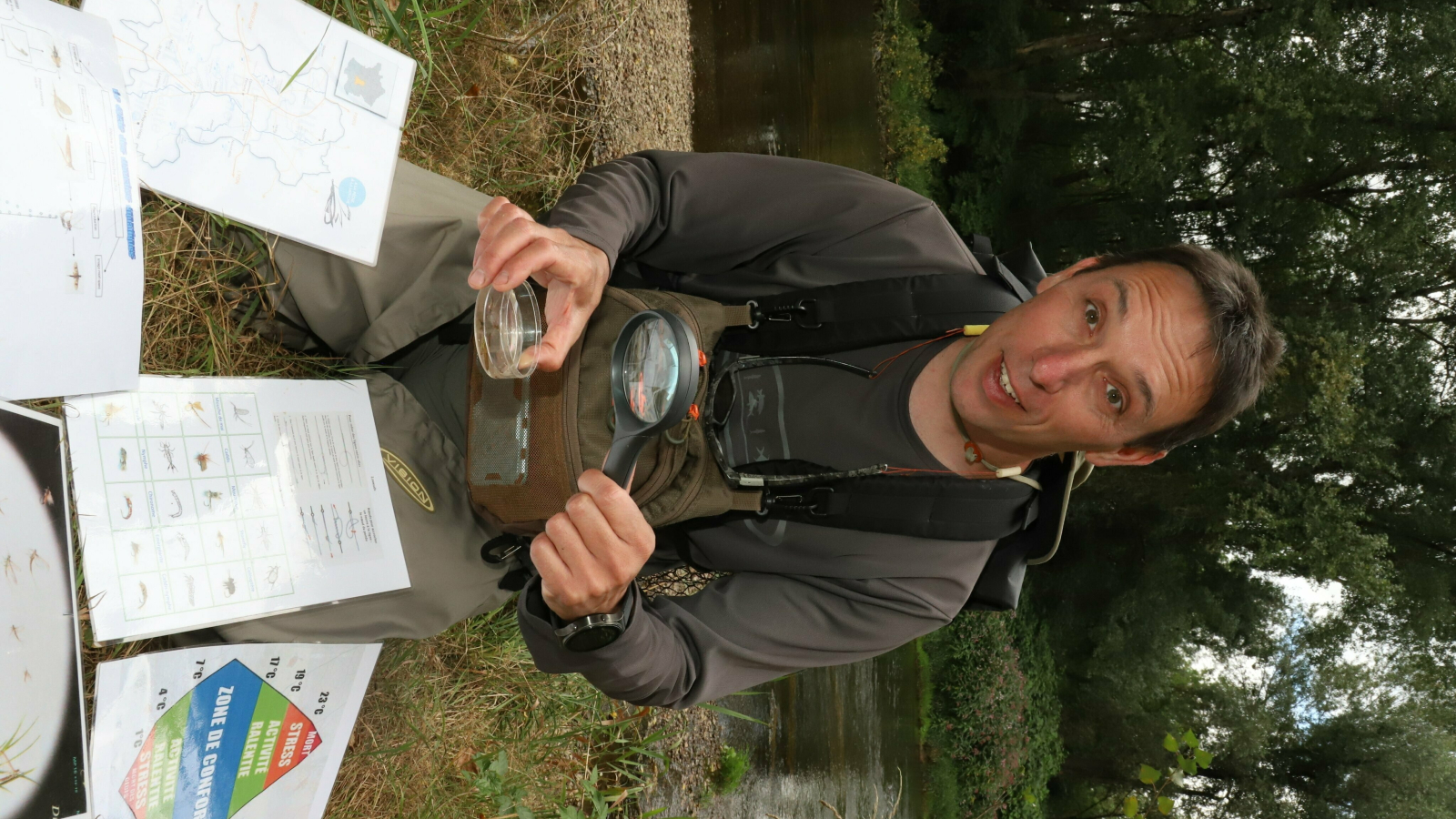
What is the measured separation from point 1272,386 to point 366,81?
8.14 metres

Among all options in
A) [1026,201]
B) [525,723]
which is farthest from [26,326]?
[1026,201]

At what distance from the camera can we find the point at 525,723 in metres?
2.29

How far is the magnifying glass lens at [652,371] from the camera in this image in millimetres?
1132

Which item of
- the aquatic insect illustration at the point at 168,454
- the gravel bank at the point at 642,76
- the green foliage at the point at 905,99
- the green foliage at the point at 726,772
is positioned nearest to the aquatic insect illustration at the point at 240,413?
the aquatic insect illustration at the point at 168,454

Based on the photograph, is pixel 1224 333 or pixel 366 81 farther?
pixel 1224 333

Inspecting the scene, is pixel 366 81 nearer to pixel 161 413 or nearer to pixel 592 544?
pixel 161 413

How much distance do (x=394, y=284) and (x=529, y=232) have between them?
407mm

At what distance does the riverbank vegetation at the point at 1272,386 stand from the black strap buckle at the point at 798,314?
7.36m

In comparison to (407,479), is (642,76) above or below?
above

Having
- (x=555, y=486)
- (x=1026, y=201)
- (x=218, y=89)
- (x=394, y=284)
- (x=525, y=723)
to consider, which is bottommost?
(x=525, y=723)

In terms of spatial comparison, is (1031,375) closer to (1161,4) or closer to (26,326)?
(26,326)

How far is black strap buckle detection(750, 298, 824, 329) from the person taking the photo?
4.90ft

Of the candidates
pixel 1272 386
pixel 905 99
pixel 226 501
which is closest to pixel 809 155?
pixel 905 99

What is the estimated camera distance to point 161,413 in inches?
44.1
